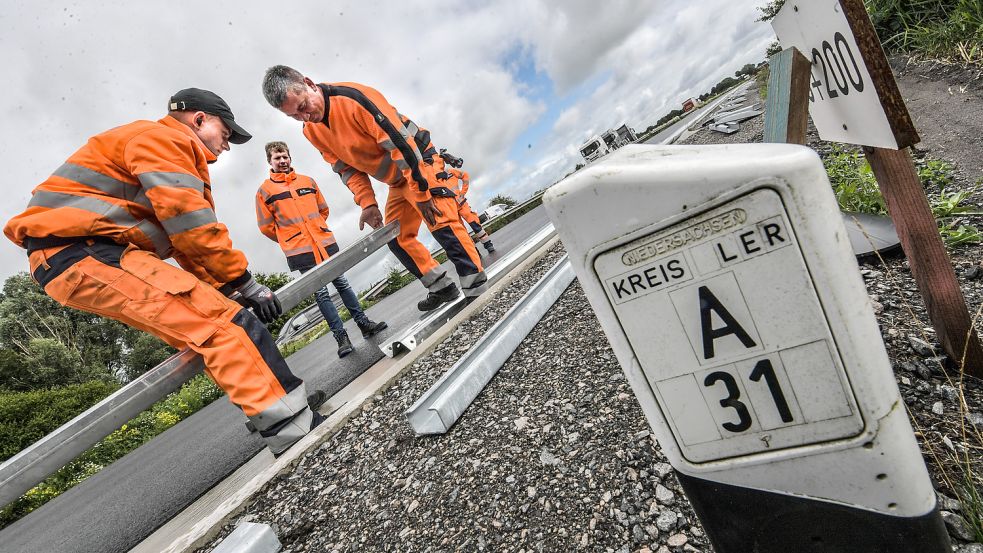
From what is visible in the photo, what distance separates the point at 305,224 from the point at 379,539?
406 cm

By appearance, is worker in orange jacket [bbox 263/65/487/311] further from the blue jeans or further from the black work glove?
the black work glove

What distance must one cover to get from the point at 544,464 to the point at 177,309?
6.74ft

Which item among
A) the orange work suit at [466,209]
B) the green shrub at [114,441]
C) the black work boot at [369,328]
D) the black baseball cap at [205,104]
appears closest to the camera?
the black baseball cap at [205,104]

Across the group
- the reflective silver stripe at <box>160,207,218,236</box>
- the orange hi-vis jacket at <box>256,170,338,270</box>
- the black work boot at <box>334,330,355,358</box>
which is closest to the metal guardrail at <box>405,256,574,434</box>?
the reflective silver stripe at <box>160,207,218,236</box>

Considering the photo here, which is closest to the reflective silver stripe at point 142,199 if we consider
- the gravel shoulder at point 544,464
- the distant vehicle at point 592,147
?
the gravel shoulder at point 544,464

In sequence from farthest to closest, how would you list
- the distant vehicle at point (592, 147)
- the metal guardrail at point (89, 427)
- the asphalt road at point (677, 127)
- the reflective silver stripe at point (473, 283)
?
1. the distant vehicle at point (592, 147)
2. the asphalt road at point (677, 127)
3. the reflective silver stripe at point (473, 283)
4. the metal guardrail at point (89, 427)

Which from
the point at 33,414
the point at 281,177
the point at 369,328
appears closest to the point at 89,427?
the point at 369,328

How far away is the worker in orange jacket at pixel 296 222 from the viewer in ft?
16.0

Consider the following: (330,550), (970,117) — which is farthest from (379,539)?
(970,117)

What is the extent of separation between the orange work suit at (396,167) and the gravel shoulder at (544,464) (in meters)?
1.66

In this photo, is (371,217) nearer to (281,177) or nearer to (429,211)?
(429,211)

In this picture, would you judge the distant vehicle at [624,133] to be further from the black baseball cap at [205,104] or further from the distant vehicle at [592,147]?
the black baseball cap at [205,104]

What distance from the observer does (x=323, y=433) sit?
258cm

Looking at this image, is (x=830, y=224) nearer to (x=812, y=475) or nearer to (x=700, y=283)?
(x=700, y=283)
